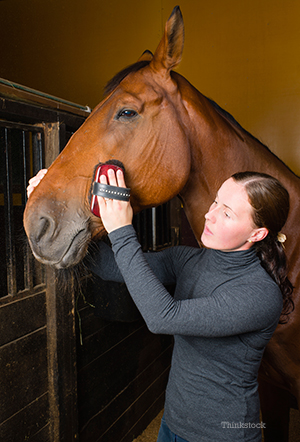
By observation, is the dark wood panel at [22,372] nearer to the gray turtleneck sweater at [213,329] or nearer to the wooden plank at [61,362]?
the wooden plank at [61,362]

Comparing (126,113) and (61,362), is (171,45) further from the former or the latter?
(61,362)

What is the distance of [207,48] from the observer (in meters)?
3.39

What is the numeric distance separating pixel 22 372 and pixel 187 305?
963 millimetres

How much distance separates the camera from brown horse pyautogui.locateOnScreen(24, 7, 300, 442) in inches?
39.7

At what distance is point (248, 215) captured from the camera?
0.93m

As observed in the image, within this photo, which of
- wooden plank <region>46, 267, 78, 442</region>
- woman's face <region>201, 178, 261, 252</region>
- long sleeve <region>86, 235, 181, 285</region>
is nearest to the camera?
woman's face <region>201, 178, 261, 252</region>

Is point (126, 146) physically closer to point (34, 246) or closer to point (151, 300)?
point (34, 246)

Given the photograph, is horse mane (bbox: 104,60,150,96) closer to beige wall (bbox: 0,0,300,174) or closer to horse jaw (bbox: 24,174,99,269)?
horse jaw (bbox: 24,174,99,269)

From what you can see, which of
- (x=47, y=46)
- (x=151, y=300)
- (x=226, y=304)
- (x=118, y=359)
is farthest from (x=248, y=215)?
(x=47, y=46)

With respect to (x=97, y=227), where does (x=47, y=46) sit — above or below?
above

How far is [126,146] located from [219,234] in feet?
1.47

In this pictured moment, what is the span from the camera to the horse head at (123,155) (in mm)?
990

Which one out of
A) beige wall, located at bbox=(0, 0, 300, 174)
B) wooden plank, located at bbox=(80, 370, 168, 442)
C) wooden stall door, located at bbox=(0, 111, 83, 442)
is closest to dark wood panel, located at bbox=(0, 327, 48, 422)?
wooden stall door, located at bbox=(0, 111, 83, 442)

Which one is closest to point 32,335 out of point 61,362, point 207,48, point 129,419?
point 61,362
